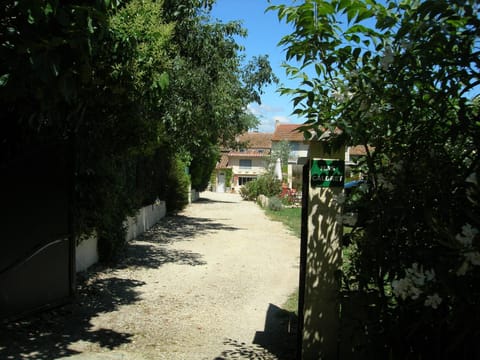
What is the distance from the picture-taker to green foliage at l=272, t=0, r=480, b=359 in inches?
102

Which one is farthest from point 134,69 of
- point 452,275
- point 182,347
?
point 452,275

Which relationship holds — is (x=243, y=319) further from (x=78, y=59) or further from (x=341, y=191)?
(x=78, y=59)

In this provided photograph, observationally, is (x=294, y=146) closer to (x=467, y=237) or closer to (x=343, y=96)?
(x=343, y=96)

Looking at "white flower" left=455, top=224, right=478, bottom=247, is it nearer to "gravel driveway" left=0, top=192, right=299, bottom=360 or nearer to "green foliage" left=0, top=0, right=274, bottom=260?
"green foliage" left=0, top=0, right=274, bottom=260

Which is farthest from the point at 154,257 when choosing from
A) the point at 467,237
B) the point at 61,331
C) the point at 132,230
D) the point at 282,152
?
A: the point at 282,152

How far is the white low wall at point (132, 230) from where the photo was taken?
→ 8344 millimetres

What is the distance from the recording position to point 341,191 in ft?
14.3

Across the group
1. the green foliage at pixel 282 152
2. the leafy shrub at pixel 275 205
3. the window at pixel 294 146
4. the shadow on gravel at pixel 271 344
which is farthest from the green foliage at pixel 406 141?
the window at pixel 294 146

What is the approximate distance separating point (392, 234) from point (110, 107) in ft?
15.4

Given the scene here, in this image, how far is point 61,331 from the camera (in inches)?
214

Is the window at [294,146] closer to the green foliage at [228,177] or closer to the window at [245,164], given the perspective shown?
the window at [245,164]

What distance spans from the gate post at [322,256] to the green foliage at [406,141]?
0.52 meters

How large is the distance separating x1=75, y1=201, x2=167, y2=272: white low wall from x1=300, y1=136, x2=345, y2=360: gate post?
507 centimetres

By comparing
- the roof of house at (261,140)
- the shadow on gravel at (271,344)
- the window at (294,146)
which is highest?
the roof of house at (261,140)
